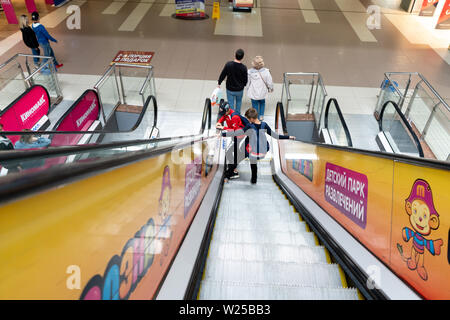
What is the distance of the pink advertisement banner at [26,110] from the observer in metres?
5.36

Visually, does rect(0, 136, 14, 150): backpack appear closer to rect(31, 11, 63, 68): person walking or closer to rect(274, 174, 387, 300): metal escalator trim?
rect(274, 174, 387, 300): metal escalator trim

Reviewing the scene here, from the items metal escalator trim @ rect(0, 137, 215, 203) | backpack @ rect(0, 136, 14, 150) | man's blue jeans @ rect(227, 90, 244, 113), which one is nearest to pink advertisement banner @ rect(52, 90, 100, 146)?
backpack @ rect(0, 136, 14, 150)

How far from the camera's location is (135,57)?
31.5ft

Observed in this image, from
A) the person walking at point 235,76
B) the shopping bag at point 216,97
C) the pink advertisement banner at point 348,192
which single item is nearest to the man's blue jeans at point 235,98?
the person walking at point 235,76

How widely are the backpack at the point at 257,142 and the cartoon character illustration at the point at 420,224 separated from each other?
2.73m

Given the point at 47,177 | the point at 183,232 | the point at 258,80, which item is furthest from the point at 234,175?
the point at 47,177

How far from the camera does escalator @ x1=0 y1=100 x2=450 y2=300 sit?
0.96 meters

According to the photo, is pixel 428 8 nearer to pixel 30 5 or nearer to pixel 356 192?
pixel 356 192

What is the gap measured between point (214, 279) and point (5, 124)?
15.4ft

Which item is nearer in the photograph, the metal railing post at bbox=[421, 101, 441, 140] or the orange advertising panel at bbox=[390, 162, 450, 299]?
the orange advertising panel at bbox=[390, 162, 450, 299]

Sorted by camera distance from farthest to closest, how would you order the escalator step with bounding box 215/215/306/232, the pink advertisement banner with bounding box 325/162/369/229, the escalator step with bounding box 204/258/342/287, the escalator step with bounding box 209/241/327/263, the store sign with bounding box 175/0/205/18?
1. the store sign with bounding box 175/0/205/18
2. the escalator step with bounding box 215/215/306/232
3. the escalator step with bounding box 209/241/327/263
4. the pink advertisement banner with bounding box 325/162/369/229
5. the escalator step with bounding box 204/258/342/287

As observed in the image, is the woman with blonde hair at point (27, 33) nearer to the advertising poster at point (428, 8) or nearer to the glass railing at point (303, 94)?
the glass railing at point (303, 94)

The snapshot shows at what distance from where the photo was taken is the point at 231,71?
21.3ft

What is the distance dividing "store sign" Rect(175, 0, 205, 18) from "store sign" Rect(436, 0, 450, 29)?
29.7ft
